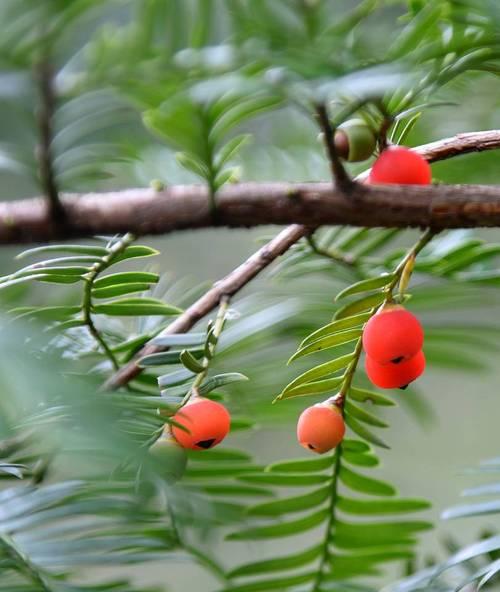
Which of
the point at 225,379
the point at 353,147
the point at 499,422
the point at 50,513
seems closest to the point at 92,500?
the point at 50,513

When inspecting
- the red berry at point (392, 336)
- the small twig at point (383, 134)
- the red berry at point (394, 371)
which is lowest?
the red berry at point (394, 371)

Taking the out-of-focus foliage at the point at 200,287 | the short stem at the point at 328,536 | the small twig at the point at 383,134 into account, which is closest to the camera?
the out-of-focus foliage at the point at 200,287

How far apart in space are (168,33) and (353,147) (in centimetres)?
9

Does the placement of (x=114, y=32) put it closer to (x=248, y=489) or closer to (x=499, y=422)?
(x=248, y=489)

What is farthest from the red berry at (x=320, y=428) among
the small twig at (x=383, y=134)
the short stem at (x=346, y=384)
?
the small twig at (x=383, y=134)

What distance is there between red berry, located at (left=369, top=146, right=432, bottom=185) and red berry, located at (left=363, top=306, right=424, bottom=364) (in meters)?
0.05

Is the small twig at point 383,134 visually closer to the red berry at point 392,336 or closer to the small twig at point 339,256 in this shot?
the red berry at point 392,336

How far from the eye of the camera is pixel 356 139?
0.32m

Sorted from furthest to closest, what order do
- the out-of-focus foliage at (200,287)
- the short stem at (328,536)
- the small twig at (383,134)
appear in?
the short stem at (328,536) < the small twig at (383,134) < the out-of-focus foliage at (200,287)

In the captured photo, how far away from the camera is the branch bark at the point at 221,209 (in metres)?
0.28

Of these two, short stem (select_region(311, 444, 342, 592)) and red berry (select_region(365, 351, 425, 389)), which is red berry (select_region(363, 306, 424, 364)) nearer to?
red berry (select_region(365, 351, 425, 389))

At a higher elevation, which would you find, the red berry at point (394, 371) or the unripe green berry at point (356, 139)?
the unripe green berry at point (356, 139)

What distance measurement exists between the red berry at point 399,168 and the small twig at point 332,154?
32 millimetres

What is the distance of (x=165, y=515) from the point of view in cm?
47
